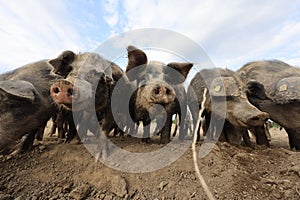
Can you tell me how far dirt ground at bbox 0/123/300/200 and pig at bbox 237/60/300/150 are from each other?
934mm

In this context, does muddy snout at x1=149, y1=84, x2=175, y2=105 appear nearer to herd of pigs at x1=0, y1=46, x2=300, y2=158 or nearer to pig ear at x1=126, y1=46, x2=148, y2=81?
herd of pigs at x1=0, y1=46, x2=300, y2=158

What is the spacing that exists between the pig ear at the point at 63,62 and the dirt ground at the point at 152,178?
4.58 ft

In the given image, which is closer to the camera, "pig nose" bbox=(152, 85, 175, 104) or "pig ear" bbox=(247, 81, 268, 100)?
"pig nose" bbox=(152, 85, 175, 104)

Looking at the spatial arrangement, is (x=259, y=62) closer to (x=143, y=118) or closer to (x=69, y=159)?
(x=143, y=118)

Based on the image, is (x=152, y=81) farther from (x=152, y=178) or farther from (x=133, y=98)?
(x=152, y=178)

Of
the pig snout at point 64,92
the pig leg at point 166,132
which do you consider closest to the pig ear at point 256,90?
the pig leg at point 166,132

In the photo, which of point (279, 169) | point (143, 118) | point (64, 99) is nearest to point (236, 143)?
point (279, 169)

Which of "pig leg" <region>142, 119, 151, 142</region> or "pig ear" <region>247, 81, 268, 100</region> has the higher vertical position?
"pig ear" <region>247, 81, 268, 100</region>

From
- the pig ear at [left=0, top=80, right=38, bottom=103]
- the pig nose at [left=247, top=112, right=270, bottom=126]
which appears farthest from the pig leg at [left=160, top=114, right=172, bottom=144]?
the pig ear at [left=0, top=80, right=38, bottom=103]

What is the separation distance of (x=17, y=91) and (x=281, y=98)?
428 centimetres

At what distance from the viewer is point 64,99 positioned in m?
3.18

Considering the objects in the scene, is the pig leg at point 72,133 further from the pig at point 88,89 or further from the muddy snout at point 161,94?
the muddy snout at point 161,94

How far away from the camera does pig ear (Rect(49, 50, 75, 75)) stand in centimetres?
425

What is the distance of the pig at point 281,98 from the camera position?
4352 mm
